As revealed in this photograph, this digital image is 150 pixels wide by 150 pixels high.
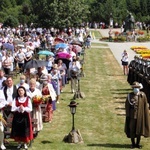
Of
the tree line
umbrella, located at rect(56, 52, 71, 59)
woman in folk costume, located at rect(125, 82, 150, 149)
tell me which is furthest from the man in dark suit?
the tree line

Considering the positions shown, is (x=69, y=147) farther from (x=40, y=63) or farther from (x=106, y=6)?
(x=106, y=6)

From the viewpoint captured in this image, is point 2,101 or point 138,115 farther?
point 2,101

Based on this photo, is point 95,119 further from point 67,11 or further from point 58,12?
point 67,11

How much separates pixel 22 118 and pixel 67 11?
162ft

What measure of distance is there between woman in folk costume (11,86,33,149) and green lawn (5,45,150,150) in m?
0.71

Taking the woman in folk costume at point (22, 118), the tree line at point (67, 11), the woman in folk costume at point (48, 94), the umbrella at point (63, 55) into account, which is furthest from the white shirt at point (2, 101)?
the tree line at point (67, 11)

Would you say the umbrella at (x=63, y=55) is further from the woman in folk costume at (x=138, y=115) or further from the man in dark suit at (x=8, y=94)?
the woman in folk costume at (x=138, y=115)

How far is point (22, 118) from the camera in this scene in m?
12.2

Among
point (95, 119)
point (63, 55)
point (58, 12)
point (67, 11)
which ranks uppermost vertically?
point (67, 11)

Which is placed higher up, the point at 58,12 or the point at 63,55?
the point at 58,12

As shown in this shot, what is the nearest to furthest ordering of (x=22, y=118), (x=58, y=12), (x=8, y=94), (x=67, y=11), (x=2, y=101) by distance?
(x=22, y=118)
(x=2, y=101)
(x=8, y=94)
(x=58, y=12)
(x=67, y=11)

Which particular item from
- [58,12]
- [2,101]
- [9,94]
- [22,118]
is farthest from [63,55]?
[58,12]

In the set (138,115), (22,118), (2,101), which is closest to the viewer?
(22,118)

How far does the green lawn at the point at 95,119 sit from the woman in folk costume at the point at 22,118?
0.71 m
